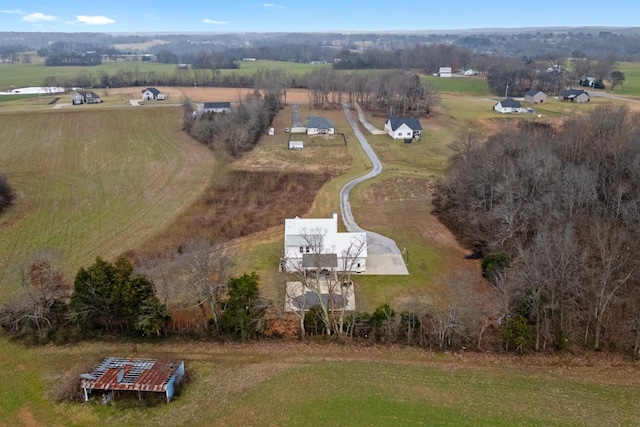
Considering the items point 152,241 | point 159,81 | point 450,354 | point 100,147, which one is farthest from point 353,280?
point 159,81

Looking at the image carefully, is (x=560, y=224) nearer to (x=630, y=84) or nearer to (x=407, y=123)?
(x=407, y=123)

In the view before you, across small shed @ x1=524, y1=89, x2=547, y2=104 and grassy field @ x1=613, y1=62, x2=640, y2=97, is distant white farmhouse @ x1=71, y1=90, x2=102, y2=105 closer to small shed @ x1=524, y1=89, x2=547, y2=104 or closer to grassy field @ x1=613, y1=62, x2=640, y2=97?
small shed @ x1=524, y1=89, x2=547, y2=104

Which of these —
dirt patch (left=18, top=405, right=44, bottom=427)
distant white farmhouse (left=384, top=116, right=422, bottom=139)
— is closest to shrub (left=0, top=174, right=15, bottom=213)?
dirt patch (left=18, top=405, right=44, bottom=427)

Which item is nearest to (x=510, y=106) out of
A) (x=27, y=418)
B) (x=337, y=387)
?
(x=337, y=387)

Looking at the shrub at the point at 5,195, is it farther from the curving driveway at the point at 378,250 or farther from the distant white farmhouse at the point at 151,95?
the distant white farmhouse at the point at 151,95

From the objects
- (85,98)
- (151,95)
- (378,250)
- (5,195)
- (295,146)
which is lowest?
(378,250)

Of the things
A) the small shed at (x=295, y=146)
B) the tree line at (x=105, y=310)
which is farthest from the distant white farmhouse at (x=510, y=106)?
the tree line at (x=105, y=310)

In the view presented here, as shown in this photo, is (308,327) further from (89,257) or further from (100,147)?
(100,147)
